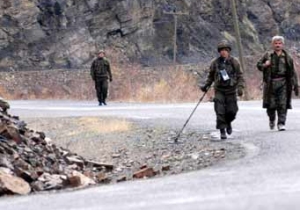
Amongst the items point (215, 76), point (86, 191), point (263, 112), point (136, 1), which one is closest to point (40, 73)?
point (136, 1)

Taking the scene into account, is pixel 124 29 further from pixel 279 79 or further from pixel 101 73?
pixel 279 79

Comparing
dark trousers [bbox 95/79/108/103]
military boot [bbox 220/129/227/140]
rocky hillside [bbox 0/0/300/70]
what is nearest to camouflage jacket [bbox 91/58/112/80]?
dark trousers [bbox 95/79/108/103]

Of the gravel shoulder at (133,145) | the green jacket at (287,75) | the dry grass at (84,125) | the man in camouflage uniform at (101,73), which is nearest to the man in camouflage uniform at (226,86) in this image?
the gravel shoulder at (133,145)

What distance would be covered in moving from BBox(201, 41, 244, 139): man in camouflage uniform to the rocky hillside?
114 ft

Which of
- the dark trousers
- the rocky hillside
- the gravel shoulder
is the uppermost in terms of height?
the rocky hillside

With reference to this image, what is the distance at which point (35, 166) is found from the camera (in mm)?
12648

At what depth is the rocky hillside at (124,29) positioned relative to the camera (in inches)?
1997

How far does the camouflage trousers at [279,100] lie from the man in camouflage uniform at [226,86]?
1.06 metres

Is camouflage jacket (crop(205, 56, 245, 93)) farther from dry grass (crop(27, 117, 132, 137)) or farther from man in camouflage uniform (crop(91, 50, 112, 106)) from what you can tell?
man in camouflage uniform (crop(91, 50, 112, 106))

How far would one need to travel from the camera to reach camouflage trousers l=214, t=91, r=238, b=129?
50.4 feet

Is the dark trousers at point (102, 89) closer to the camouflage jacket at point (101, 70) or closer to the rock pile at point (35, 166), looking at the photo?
the camouflage jacket at point (101, 70)

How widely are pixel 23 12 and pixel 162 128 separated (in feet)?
113

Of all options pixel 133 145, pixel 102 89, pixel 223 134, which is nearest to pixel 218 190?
pixel 223 134

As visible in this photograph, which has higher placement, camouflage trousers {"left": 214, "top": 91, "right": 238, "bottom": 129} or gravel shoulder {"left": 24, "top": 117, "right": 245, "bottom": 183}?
camouflage trousers {"left": 214, "top": 91, "right": 238, "bottom": 129}
